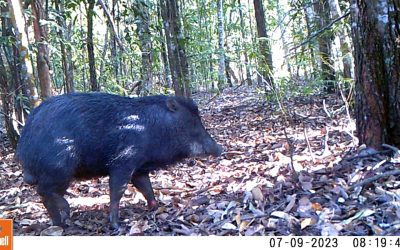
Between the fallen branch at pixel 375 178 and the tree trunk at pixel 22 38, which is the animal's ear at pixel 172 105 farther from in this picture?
the tree trunk at pixel 22 38

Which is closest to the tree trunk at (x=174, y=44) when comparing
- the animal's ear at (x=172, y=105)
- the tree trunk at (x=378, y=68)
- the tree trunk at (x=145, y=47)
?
the tree trunk at (x=145, y=47)

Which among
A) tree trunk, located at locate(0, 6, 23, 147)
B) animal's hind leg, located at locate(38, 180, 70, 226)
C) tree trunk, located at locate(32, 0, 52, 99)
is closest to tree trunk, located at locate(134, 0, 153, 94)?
tree trunk, located at locate(32, 0, 52, 99)

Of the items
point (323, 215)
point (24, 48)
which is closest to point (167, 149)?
point (323, 215)

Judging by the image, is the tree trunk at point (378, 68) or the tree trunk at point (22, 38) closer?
the tree trunk at point (378, 68)

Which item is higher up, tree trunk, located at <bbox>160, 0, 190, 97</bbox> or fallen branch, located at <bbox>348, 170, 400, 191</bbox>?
tree trunk, located at <bbox>160, 0, 190, 97</bbox>

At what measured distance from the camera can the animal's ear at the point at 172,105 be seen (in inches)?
187

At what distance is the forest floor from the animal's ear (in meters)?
0.83

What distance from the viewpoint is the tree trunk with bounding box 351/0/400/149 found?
12.8 feet

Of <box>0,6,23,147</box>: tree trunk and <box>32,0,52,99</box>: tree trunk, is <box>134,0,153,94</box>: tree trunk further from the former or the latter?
<box>0,6,23,147</box>: tree trunk

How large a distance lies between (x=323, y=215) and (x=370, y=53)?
1579mm

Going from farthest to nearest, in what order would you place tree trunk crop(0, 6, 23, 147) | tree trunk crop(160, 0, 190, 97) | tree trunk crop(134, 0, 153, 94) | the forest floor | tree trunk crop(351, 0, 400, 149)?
tree trunk crop(0, 6, 23, 147) → tree trunk crop(134, 0, 153, 94) → tree trunk crop(160, 0, 190, 97) → tree trunk crop(351, 0, 400, 149) → the forest floor

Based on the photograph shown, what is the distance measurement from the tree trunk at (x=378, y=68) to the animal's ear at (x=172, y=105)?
1.74 m

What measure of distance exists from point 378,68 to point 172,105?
1.96 meters

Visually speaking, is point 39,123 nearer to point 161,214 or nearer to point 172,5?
point 161,214
